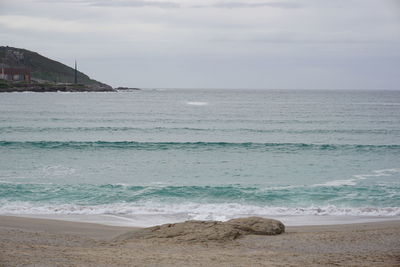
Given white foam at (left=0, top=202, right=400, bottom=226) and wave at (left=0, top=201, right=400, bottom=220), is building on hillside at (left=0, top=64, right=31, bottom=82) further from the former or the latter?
white foam at (left=0, top=202, right=400, bottom=226)

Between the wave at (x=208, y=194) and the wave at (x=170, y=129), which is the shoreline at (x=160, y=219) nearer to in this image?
the wave at (x=208, y=194)

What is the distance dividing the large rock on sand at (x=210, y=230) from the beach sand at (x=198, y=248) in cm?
21

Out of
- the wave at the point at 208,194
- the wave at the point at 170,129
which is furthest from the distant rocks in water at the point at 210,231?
the wave at the point at 170,129

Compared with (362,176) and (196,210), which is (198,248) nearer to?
(196,210)

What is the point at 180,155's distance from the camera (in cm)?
2473

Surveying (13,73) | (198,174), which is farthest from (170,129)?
(13,73)

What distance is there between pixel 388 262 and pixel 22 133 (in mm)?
28960

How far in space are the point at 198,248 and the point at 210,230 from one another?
949mm

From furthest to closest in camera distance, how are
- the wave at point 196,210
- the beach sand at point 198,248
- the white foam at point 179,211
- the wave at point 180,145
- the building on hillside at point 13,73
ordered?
the building on hillside at point 13,73 → the wave at point 180,145 → the wave at point 196,210 → the white foam at point 179,211 → the beach sand at point 198,248

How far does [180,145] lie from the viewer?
28141 millimetres

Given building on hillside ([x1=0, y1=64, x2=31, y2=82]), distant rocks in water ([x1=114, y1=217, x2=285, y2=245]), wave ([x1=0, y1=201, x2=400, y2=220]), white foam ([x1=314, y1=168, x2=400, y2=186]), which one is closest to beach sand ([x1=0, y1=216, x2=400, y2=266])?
distant rocks in water ([x1=114, y1=217, x2=285, y2=245])

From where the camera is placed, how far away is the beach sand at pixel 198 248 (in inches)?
320

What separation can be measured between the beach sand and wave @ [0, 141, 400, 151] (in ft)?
50.9

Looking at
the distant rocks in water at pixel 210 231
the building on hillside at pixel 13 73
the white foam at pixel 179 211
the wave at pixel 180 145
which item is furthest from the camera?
the building on hillside at pixel 13 73
